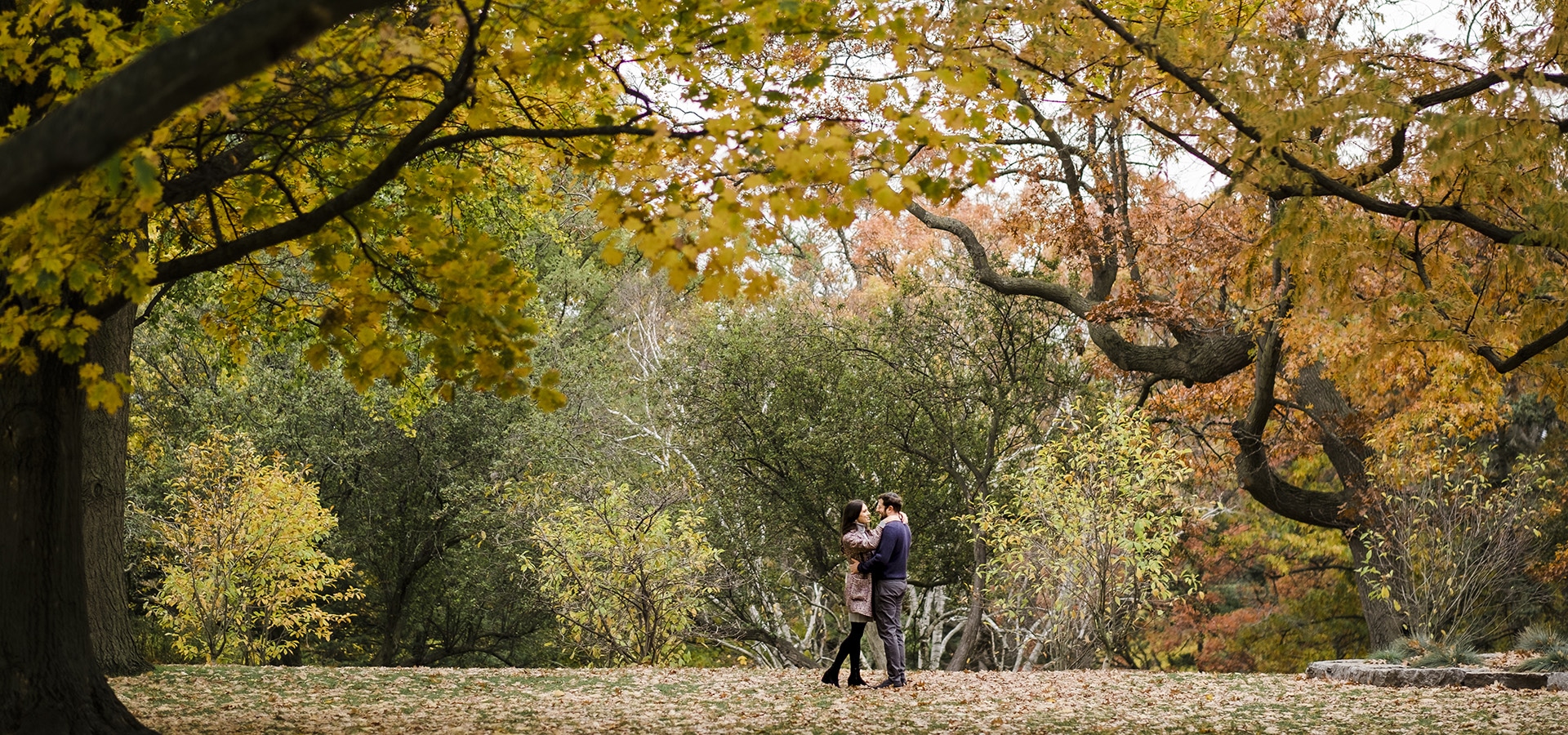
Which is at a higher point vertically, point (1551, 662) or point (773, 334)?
point (773, 334)

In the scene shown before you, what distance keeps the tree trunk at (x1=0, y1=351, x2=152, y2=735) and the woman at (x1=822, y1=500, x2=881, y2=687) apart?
444 cm

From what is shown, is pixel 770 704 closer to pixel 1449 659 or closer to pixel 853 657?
pixel 853 657

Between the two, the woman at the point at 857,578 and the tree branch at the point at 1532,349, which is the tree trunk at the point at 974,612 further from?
the tree branch at the point at 1532,349

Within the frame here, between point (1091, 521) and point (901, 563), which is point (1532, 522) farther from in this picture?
point (901, 563)

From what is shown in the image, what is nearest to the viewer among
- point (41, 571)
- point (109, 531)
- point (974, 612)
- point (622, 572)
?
point (41, 571)

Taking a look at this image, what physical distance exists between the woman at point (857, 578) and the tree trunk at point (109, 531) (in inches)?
201

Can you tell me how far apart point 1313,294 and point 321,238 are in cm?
520

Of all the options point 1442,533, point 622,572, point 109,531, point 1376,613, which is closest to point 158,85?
point 109,531

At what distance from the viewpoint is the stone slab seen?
878cm

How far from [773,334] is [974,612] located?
4208mm

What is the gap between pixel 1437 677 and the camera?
9.12 m

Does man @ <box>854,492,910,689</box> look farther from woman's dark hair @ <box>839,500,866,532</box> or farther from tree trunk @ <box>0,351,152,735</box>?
tree trunk @ <box>0,351,152,735</box>

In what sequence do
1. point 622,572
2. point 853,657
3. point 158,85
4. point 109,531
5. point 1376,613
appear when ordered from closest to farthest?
point 158,85 < point 853,657 < point 109,531 < point 622,572 < point 1376,613

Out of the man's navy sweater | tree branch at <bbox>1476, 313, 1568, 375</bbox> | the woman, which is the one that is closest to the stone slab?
tree branch at <bbox>1476, 313, 1568, 375</bbox>
